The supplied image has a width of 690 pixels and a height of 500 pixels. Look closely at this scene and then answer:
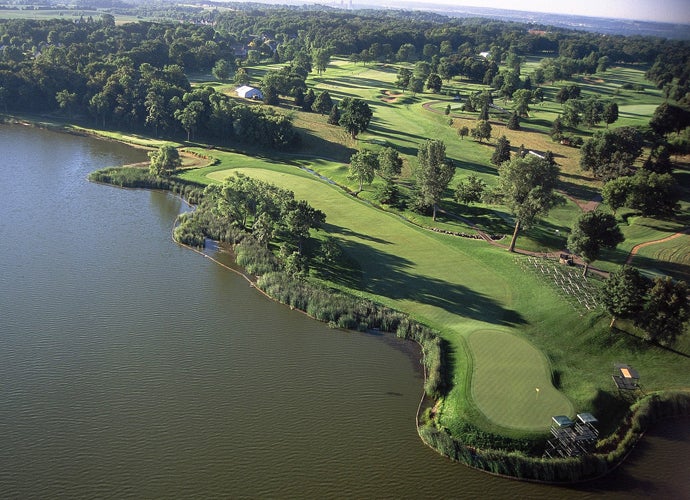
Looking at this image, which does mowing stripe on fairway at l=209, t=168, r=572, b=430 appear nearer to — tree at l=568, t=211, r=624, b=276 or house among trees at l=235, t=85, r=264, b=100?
tree at l=568, t=211, r=624, b=276

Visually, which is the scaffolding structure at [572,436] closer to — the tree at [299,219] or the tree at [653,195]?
the tree at [299,219]

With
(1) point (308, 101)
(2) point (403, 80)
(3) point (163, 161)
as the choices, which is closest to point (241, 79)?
(1) point (308, 101)

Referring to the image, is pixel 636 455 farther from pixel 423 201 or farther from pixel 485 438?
pixel 423 201

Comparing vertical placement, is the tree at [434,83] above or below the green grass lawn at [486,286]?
above

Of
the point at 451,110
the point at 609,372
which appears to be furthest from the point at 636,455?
the point at 451,110

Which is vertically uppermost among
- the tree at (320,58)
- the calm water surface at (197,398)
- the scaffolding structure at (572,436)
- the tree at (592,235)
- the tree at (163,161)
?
the tree at (320,58)

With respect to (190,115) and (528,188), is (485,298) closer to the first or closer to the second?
(528,188)

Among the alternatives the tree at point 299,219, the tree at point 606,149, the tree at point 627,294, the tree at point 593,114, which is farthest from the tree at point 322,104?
the tree at point 627,294
